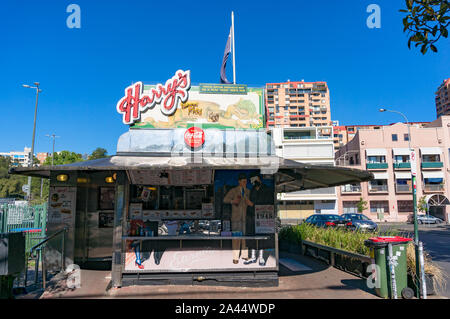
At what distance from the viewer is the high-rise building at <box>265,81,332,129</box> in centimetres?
10600

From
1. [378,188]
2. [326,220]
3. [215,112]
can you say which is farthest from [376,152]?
[215,112]

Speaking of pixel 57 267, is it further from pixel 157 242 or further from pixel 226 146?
pixel 226 146

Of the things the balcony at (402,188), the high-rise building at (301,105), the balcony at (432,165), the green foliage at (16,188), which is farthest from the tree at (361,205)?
the high-rise building at (301,105)

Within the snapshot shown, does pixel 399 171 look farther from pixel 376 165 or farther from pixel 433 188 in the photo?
pixel 433 188

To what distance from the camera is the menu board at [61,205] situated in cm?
924

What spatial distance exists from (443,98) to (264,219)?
6359 inches

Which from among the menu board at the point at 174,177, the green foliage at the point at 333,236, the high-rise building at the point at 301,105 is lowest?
the green foliage at the point at 333,236

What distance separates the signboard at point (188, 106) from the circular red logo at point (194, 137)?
28.9 inches

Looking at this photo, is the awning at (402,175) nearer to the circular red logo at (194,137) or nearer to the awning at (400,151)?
the awning at (400,151)

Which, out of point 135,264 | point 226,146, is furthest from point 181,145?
point 135,264

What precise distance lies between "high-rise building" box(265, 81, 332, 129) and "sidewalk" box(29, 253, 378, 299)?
9965cm

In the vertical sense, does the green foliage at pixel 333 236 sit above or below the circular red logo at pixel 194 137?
below
